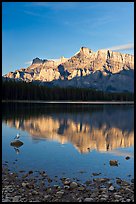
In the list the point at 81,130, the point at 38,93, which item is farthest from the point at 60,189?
the point at 38,93

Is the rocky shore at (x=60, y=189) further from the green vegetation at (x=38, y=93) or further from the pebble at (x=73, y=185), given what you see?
the green vegetation at (x=38, y=93)

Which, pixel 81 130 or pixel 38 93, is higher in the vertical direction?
pixel 38 93

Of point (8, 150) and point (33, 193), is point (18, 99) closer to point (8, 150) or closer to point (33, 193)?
point (8, 150)

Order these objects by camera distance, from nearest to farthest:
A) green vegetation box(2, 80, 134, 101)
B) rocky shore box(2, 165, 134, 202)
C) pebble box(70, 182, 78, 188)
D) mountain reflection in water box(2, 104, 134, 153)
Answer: rocky shore box(2, 165, 134, 202)
pebble box(70, 182, 78, 188)
mountain reflection in water box(2, 104, 134, 153)
green vegetation box(2, 80, 134, 101)

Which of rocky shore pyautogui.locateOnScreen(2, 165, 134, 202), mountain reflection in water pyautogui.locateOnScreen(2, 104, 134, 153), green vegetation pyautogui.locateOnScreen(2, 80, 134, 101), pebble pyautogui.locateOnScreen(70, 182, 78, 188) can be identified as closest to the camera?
rocky shore pyautogui.locateOnScreen(2, 165, 134, 202)

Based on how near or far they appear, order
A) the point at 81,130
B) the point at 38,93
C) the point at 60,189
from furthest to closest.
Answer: the point at 38,93, the point at 81,130, the point at 60,189

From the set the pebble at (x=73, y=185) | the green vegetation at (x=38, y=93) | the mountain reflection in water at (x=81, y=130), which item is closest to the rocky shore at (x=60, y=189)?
the pebble at (x=73, y=185)

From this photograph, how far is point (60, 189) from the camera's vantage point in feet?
35.9

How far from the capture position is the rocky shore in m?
9.80

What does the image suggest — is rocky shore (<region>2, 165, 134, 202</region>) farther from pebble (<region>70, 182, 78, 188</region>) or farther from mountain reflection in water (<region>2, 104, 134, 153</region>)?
mountain reflection in water (<region>2, 104, 134, 153</region>)

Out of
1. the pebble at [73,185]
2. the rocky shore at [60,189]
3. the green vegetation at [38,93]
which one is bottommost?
the rocky shore at [60,189]

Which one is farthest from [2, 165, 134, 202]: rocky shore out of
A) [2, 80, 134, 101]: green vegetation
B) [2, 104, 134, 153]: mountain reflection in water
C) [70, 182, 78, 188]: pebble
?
[2, 80, 134, 101]: green vegetation

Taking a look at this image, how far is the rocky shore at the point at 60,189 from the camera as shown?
9.80 metres

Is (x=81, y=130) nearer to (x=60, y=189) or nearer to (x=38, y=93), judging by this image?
(x=60, y=189)
